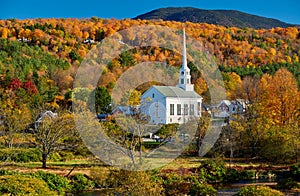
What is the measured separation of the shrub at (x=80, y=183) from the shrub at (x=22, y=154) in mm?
4365

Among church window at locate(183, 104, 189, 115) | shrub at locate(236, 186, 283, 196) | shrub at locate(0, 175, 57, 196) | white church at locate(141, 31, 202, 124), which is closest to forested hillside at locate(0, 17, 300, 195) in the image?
shrub at locate(0, 175, 57, 196)

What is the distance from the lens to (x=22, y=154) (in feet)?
82.9

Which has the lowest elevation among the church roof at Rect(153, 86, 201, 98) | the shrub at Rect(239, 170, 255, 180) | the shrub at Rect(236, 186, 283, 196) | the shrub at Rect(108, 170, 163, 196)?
the shrub at Rect(239, 170, 255, 180)

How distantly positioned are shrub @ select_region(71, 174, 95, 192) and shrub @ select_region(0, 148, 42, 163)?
4365 mm

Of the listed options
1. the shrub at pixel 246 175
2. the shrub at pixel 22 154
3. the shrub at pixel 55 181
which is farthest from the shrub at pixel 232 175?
the shrub at pixel 22 154

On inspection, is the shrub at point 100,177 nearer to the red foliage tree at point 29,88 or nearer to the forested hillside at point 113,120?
the forested hillside at point 113,120

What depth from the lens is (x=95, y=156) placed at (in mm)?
25469

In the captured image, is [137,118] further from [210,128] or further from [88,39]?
[88,39]

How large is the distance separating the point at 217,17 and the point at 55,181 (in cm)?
15415

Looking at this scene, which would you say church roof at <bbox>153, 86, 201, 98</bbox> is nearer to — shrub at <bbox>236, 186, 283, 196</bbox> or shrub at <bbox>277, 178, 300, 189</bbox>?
shrub at <bbox>277, 178, 300, 189</bbox>

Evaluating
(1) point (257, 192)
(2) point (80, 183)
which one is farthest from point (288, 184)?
(2) point (80, 183)

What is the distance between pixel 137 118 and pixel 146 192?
1574 cm

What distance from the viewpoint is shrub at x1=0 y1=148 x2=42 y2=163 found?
947 inches

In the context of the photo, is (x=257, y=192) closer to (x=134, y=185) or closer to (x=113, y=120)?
(x=134, y=185)
